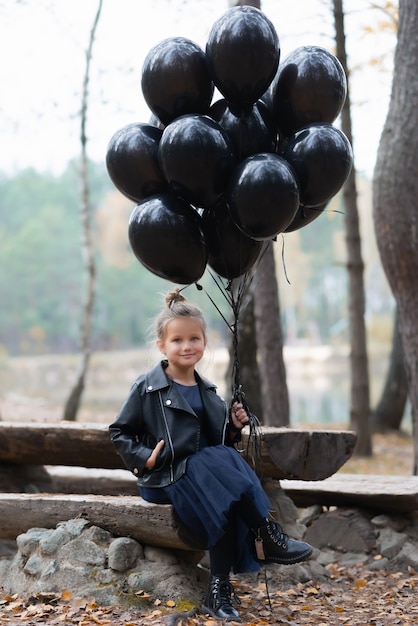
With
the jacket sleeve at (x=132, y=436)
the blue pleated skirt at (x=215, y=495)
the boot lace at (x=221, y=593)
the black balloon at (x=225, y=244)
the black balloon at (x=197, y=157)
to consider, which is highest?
the black balloon at (x=197, y=157)

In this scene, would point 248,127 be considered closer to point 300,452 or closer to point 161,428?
point 161,428

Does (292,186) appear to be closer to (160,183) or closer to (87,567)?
(160,183)

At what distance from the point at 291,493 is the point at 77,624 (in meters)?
2.21

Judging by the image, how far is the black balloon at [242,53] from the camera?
142 inches

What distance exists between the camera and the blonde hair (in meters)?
3.89

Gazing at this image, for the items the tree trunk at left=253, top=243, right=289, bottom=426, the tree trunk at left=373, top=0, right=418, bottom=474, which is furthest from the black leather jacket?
the tree trunk at left=253, top=243, right=289, bottom=426

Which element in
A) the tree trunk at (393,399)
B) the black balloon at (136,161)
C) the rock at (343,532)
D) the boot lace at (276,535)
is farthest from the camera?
the tree trunk at (393,399)

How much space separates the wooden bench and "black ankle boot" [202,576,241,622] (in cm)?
25

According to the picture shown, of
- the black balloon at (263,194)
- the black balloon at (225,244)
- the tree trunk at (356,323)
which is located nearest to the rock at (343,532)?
the black balloon at (225,244)

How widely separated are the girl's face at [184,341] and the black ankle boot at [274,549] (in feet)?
3.04

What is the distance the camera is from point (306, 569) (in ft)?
14.9

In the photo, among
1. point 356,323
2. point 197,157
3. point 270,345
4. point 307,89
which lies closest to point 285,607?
point 197,157

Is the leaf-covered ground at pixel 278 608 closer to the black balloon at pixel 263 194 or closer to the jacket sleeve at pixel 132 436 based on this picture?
the jacket sleeve at pixel 132 436

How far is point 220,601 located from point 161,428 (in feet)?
2.96
